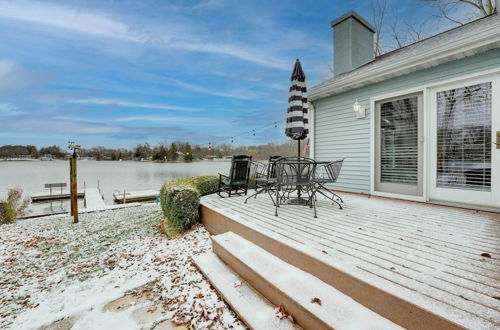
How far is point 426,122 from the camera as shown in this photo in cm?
376

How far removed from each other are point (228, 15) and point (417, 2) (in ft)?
27.6

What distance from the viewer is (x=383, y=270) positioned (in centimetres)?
157

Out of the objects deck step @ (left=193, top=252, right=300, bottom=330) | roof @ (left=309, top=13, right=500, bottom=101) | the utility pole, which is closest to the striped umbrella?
roof @ (left=309, top=13, right=500, bottom=101)

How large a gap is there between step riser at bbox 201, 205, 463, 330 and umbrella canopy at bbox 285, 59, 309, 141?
193cm

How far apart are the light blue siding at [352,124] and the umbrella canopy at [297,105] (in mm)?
1753

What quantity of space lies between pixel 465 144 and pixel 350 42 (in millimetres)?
4264

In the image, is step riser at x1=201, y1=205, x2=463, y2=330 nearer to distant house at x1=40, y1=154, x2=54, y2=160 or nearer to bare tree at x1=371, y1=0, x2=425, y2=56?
bare tree at x1=371, y1=0, x2=425, y2=56

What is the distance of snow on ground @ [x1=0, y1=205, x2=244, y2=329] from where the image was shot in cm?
189

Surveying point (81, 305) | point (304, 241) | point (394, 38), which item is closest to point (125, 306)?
point (81, 305)

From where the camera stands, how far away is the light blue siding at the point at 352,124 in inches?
147

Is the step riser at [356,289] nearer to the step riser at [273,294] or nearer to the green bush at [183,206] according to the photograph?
the step riser at [273,294]

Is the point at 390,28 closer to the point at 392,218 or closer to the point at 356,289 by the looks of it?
the point at 392,218

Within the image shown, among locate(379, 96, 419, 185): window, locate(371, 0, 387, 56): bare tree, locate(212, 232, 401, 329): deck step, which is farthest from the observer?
locate(371, 0, 387, 56): bare tree

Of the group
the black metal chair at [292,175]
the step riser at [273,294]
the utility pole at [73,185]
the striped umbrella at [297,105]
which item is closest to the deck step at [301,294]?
the step riser at [273,294]
